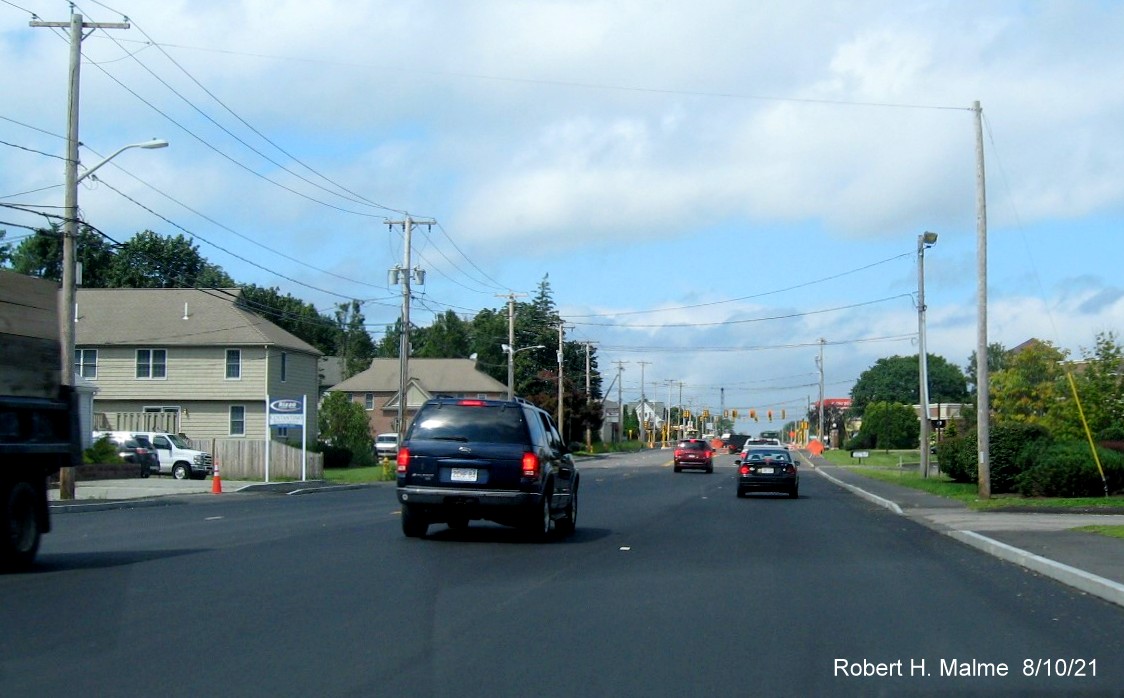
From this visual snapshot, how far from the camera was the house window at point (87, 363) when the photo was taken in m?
55.8

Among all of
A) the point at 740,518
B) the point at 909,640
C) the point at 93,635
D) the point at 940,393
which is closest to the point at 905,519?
the point at 740,518

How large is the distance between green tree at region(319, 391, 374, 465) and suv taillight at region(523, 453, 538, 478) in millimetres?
45372

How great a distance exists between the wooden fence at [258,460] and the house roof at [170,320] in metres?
11.6

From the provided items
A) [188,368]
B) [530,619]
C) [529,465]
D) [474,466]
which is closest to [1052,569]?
[529,465]

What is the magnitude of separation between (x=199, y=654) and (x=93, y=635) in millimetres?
1186

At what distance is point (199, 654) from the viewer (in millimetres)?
8609

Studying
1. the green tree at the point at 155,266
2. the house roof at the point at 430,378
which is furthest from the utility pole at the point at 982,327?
the house roof at the point at 430,378

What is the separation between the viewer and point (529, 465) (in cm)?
1667

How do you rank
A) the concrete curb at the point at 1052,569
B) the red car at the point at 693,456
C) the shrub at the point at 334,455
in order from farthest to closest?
the red car at the point at 693,456 → the shrub at the point at 334,455 → the concrete curb at the point at 1052,569

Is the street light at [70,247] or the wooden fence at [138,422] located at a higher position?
the street light at [70,247]

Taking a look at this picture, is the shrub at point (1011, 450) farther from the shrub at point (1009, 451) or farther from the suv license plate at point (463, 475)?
the suv license plate at point (463, 475)

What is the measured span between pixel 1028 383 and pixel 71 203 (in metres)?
39.2

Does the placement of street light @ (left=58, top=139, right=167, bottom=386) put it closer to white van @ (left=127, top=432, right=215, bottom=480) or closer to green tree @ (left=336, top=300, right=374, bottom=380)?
white van @ (left=127, top=432, right=215, bottom=480)

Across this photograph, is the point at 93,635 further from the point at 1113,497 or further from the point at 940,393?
the point at 940,393
